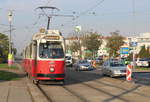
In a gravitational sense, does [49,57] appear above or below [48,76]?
above

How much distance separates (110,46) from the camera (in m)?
84.6

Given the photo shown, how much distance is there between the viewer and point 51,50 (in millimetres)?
21031

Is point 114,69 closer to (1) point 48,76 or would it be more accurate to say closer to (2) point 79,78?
(2) point 79,78

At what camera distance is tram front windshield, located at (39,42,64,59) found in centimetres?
2094

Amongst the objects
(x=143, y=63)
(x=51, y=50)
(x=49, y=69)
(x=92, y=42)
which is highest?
(x=92, y=42)

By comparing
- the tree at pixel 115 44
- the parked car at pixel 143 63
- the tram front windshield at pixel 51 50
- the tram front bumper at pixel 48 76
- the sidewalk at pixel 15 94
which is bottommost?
the sidewalk at pixel 15 94

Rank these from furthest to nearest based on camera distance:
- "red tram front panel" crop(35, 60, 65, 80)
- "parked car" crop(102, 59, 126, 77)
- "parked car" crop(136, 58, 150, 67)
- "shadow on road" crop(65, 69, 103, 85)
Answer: "parked car" crop(136, 58, 150, 67) → "parked car" crop(102, 59, 126, 77) → "shadow on road" crop(65, 69, 103, 85) → "red tram front panel" crop(35, 60, 65, 80)

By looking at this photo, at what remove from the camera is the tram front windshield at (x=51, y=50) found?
68.7ft

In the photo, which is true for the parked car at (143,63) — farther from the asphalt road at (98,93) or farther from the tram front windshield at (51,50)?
the tram front windshield at (51,50)

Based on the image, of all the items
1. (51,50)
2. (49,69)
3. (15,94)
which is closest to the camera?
(15,94)

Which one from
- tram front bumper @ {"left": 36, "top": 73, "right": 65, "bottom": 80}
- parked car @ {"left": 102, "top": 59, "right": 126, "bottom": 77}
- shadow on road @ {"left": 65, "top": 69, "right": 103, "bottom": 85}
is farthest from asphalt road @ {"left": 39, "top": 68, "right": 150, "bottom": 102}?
parked car @ {"left": 102, "top": 59, "right": 126, "bottom": 77}

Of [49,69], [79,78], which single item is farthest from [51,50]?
[79,78]

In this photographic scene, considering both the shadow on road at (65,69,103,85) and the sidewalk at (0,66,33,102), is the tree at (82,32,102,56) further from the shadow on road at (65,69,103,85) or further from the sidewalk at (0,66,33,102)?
the sidewalk at (0,66,33,102)

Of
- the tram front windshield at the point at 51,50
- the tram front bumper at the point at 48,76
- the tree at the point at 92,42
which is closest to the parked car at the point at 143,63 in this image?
the tree at the point at 92,42
